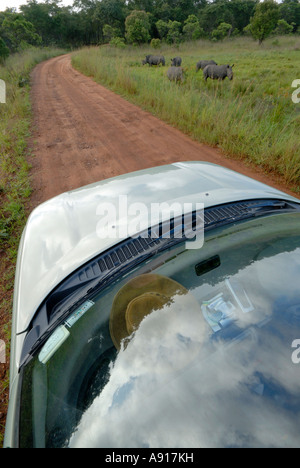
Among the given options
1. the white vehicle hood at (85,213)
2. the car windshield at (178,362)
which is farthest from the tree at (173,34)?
the car windshield at (178,362)

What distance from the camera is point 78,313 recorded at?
1.26 metres

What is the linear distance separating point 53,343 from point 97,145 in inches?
217

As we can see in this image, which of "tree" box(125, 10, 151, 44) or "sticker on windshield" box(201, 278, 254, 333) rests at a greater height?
"tree" box(125, 10, 151, 44)

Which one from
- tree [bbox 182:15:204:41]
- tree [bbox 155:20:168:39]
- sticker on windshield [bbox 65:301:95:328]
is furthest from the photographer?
tree [bbox 155:20:168:39]

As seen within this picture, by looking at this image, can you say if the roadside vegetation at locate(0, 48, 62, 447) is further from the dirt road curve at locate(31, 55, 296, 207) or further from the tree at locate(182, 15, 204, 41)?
the tree at locate(182, 15, 204, 41)

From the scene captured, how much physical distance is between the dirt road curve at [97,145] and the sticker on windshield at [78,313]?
328cm

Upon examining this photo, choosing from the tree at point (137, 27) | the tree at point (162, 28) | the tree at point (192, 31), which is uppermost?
the tree at point (162, 28)

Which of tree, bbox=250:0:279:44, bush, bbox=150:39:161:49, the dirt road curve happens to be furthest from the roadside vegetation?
tree, bbox=250:0:279:44

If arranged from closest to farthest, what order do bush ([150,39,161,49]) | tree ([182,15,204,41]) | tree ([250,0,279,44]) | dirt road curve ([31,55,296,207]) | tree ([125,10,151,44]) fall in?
1. dirt road curve ([31,55,296,207])
2. bush ([150,39,161,49])
3. tree ([125,10,151,44])
4. tree ([250,0,279,44])
5. tree ([182,15,204,41])

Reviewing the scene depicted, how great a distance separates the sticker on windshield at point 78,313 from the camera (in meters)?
1.22

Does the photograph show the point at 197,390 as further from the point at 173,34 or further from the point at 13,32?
the point at 13,32

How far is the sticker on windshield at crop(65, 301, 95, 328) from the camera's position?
1.22 m

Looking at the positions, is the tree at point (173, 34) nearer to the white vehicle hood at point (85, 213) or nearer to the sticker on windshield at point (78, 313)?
the white vehicle hood at point (85, 213)

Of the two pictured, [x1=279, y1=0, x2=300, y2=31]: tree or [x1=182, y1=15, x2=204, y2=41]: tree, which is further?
[x1=279, y1=0, x2=300, y2=31]: tree
